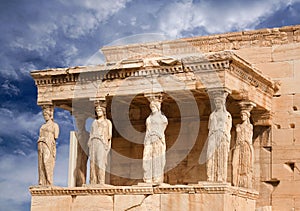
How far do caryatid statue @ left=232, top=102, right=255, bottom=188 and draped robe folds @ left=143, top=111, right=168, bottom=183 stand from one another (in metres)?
1.46

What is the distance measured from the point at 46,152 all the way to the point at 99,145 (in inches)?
41.9

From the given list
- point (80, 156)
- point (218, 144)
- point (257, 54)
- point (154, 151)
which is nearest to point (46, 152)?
point (80, 156)

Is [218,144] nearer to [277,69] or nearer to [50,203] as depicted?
[277,69]

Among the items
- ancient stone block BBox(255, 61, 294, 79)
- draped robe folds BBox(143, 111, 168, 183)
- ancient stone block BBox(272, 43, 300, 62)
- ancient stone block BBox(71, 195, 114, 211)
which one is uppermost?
ancient stone block BBox(272, 43, 300, 62)

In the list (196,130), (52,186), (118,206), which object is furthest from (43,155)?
(196,130)

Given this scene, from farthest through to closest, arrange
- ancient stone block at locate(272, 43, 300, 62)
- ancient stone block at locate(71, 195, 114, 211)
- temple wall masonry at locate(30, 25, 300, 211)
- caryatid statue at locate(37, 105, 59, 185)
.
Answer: ancient stone block at locate(272, 43, 300, 62) → caryatid statue at locate(37, 105, 59, 185) → ancient stone block at locate(71, 195, 114, 211) → temple wall masonry at locate(30, 25, 300, 211)

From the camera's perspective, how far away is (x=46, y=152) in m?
15.1

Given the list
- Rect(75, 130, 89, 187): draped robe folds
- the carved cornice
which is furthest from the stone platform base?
Rect(75, 130, 89, 187): draped robe folds

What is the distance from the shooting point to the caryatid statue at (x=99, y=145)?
48.3 ft

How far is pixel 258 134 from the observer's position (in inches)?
615

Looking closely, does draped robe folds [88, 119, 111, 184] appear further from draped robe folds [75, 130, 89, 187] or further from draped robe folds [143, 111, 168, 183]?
draped robe folds [75, 130, 89, 187]

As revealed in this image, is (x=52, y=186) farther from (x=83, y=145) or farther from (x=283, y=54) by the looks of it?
(x=283, y=54)

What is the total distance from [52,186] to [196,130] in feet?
9.58

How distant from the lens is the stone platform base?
537 inches
